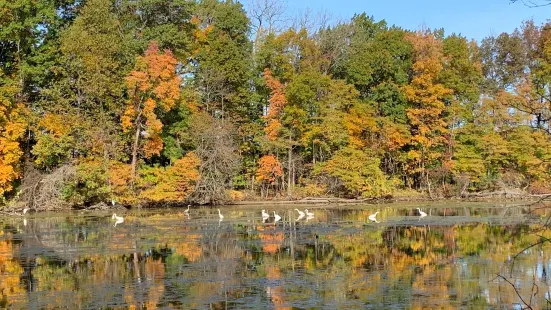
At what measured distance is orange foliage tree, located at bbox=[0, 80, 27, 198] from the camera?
34.4m

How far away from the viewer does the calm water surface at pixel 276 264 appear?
37.6ft

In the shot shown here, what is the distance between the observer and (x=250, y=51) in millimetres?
47344

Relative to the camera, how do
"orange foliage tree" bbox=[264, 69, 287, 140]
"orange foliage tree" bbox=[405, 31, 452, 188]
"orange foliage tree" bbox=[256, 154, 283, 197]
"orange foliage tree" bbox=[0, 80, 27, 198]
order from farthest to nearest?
"orange foliage tree" bbox=[405, 31, 452, 188] → "orange foliage tree" bbox=[264, 69, 287, 140] → "orange foliage tree" bbox=[256, 154, 283, 197] → "orange foliage tree" bbox=[0, 80, 27, 198]

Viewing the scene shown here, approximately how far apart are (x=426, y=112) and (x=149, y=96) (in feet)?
63.1

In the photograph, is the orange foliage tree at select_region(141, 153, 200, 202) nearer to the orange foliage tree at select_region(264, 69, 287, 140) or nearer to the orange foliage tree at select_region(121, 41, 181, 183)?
the orange foliage tree at select_region(121, 41, 181, 183)

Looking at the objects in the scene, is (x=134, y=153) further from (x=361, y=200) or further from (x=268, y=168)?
(x=361, y=200)

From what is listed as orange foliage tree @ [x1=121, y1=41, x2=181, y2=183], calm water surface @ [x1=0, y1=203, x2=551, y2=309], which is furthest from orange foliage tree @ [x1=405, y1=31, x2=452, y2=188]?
orange foliage tree @ [x1=121, y1=41, x2=181, y2=183]

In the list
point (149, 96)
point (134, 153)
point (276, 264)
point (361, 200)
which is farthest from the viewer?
point (361, 200)

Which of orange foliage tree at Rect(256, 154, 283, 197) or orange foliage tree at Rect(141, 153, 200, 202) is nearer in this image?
orange foliage tree at Rect(141, 153, 200, 202)

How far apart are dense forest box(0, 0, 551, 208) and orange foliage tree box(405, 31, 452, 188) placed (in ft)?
0.47

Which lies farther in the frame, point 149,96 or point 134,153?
point 149,96

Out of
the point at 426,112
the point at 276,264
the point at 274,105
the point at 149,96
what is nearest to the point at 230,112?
the point at 274,105

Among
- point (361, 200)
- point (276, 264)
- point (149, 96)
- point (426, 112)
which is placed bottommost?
point (276, 264)

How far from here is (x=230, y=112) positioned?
44625mm
